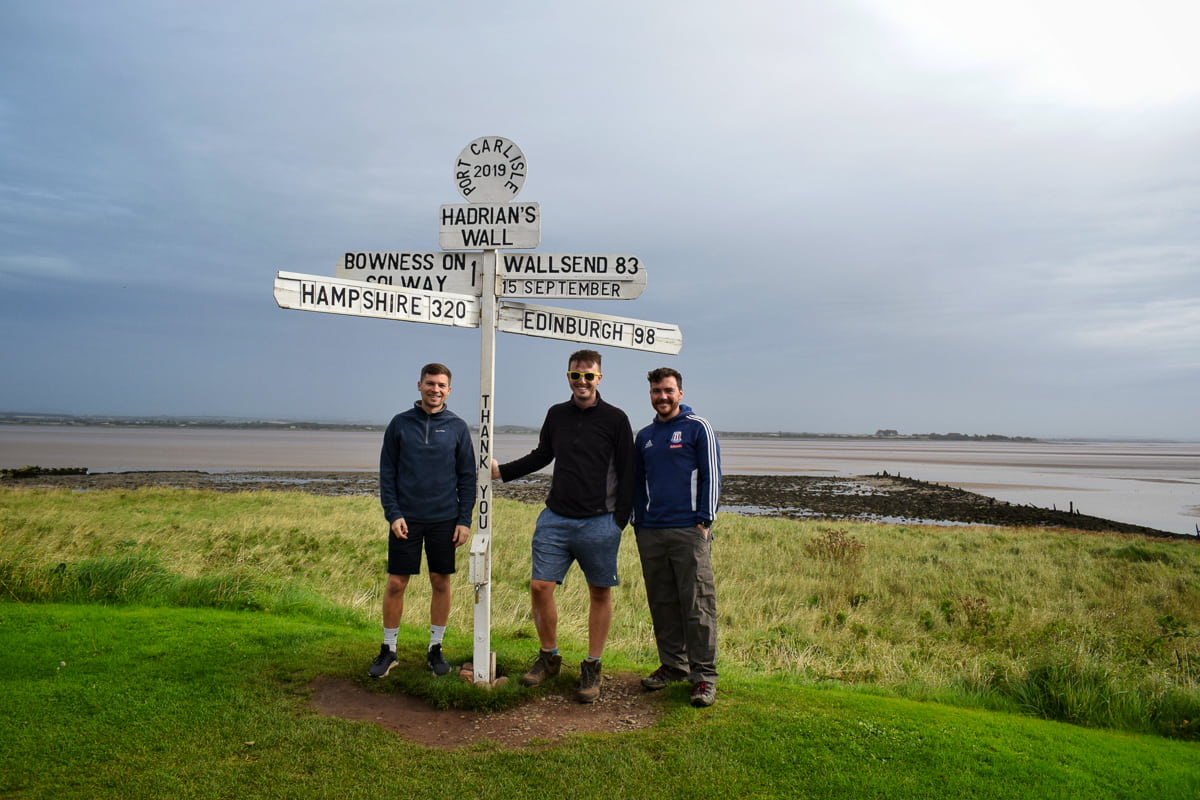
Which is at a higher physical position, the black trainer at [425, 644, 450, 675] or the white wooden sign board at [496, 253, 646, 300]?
the white wooden sign board at [496, 253, 646, 300]

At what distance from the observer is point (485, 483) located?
16.3 ft

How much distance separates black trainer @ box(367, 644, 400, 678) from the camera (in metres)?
4.70

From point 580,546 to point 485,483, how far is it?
0.80 meters

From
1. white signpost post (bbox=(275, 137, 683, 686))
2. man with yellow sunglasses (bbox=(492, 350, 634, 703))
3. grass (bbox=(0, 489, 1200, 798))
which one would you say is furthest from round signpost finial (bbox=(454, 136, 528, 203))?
grass (bbox=(0, 489, 1200, 798))

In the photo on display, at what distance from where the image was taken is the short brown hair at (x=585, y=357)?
4.86m

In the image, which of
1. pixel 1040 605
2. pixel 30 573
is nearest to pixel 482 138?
pixel 30 573

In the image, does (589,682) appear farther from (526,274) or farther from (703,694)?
(526,274)

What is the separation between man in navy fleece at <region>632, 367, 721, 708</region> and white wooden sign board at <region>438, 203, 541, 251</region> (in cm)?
130

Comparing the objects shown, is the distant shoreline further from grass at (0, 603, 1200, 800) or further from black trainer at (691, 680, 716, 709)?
grass at (0, 603, 1200, 800)

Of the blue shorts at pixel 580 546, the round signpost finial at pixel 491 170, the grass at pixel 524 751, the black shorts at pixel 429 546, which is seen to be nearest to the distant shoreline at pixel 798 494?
the blue shorts at pixel 580 546

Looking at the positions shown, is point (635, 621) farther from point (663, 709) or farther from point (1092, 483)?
point (1092, 483)

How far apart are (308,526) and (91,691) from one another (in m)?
13.2

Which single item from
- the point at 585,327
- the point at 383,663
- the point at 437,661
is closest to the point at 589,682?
the point at 437,661

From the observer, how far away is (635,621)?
977cm
